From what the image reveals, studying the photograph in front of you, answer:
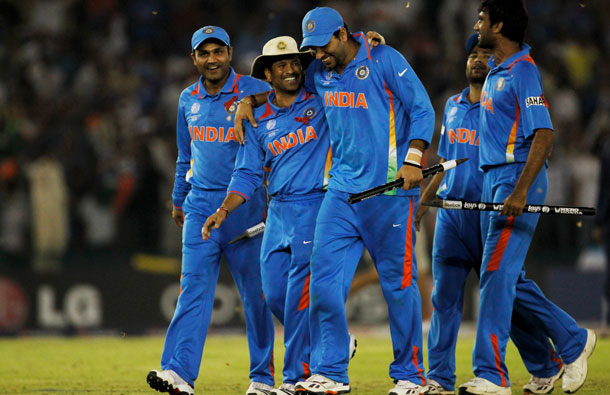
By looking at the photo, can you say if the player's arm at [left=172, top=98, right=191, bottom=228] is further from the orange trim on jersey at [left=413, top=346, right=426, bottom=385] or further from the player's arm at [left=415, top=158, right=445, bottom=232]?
the orange trim on jersey at [left=413, top=346, right=426, bottom=385]

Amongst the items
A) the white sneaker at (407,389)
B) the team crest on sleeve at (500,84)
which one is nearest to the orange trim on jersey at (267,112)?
the team crest on sleeve at (500,84)

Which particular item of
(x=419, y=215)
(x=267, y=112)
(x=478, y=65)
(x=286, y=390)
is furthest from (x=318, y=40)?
(x=286, y=390)

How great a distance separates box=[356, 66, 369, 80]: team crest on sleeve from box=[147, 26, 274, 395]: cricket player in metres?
1.16

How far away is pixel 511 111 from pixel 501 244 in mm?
934

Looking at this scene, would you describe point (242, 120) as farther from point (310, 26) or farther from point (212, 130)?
point (310, 26)

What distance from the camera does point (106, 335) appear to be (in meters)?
13.9

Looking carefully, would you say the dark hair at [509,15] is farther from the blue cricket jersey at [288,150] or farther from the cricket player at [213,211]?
the cricket player at [213,211]

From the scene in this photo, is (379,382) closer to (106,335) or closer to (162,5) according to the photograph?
(106,335)

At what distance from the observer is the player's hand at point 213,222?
7.63 metres

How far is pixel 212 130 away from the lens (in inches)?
320

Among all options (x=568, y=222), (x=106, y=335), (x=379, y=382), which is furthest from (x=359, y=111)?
(x=568, y=222)

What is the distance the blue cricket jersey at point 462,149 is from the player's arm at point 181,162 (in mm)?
2028

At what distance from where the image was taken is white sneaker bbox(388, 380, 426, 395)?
7045 mm

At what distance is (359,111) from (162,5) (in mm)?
12892
